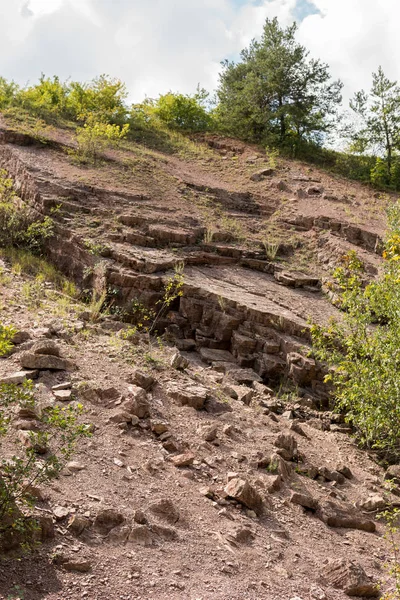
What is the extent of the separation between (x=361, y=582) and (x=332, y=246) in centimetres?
820

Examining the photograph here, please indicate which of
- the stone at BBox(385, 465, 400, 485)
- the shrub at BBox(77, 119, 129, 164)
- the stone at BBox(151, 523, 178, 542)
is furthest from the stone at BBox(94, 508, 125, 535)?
the shrub at BBox(77, 119, 129, 164)

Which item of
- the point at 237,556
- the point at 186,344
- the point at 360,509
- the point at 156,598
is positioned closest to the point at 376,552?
the point at 360,509

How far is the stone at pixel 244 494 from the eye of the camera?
4.52 metres

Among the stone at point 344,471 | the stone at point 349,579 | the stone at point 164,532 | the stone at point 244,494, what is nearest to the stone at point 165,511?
the stone at point 164,532

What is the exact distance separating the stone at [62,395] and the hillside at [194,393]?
0.05 metres

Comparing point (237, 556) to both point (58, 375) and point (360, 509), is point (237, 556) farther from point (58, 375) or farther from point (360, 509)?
point (58, 375)

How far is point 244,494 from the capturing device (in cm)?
451

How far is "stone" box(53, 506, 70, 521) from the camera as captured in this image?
3545 mm

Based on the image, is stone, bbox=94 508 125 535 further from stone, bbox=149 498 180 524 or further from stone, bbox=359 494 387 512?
stone, bbox=359 494 387 512

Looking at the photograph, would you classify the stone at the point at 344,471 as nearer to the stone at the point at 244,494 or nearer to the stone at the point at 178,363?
the stone at the point at 244,494

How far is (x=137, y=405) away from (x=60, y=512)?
1.75 m

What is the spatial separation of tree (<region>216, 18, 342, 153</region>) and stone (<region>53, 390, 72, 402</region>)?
14948mm

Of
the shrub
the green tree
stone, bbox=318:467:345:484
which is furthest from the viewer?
the green tree

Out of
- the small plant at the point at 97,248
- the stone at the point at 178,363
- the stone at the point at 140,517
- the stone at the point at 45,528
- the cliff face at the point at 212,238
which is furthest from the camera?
the small plant at the point at 97,248
